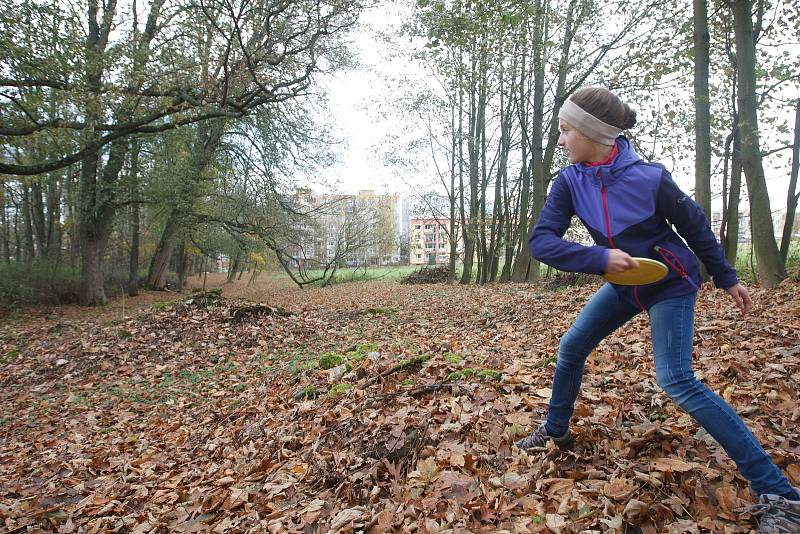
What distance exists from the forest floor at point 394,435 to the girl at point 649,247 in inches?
15.5

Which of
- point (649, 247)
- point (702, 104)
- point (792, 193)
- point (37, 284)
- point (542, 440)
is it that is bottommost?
point (542, 440)

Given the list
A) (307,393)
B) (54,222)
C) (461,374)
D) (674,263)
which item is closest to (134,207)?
(54,222)

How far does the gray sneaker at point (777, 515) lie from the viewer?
1685 millimetres

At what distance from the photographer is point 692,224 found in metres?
1.94

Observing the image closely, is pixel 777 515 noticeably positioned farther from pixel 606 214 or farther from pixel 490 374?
pixel 490 374

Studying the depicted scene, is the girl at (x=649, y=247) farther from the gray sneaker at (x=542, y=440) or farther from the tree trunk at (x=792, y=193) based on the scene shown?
the tree trunk at (x=792, y=193)

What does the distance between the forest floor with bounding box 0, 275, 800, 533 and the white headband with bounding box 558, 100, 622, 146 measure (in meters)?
1.74

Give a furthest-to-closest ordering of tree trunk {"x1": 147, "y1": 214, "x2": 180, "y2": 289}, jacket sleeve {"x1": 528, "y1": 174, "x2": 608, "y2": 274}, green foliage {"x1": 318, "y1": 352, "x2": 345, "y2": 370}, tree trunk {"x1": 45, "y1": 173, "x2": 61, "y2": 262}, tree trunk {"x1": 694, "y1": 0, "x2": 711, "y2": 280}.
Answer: tree trunk {"x1": 147, "y1": 214, "x2": 180, "y2": 289}, tree trunk {"x1": 45, "y1": 173, "x2": 61, "y2": 262}, tree trunk {"x1": 694, "y1": 0, "x2": 711, "y2": 280}, green foliage {"x1": 318, "y1": 352, "x2": 345, "y2": 370}, jacket sleeve {"x1": 528, "y1": 174, "x2": 608, "y2": 274}

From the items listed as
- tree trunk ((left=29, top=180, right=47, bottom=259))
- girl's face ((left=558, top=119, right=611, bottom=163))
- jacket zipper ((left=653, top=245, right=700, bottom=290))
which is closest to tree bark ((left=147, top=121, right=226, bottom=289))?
tree trunk ((left=29, top=180, right=47, bottom=259))

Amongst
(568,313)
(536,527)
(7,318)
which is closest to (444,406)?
(536,527)

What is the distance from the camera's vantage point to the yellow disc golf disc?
177cm

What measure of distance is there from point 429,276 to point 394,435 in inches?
861

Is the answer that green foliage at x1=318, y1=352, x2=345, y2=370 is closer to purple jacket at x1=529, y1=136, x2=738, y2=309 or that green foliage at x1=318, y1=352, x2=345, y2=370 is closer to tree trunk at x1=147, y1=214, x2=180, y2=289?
purple jacket at x1=529, y1=136, x2=738, y2=309

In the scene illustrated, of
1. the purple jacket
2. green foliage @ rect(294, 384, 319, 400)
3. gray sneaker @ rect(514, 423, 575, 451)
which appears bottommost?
green foliage @ rect(294, 384, 319, 400)
